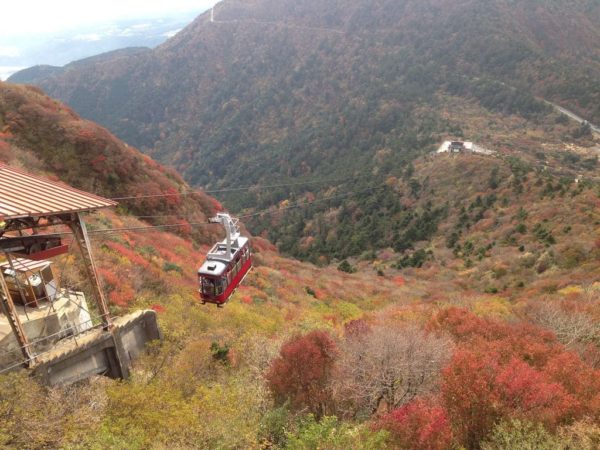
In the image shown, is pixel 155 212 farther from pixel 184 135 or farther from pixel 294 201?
pixel 184 135

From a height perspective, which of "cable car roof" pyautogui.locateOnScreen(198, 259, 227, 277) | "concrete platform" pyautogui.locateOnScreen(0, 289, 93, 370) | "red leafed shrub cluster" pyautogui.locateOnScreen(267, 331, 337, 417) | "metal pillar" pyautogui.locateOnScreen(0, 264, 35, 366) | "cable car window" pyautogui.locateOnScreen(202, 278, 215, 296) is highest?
"metal pillar" pyautogui.locateOnScreen(0, 264, 35, 366)

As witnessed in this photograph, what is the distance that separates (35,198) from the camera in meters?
13.0

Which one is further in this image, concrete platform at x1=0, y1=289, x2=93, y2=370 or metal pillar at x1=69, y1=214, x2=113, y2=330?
metal pillar at x1=69, y1=214, x2=113, y2=330

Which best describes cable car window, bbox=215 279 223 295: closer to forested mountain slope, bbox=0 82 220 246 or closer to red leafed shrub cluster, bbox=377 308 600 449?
→ red leafed shrub cluster, bbox=377 308 600 449

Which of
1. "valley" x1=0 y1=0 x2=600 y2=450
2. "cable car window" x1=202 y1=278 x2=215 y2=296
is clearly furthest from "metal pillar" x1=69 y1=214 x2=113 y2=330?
"cable car window" x1=202 y1=278 x2=215 y2=296

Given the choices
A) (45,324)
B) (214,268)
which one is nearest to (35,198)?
(45,324)

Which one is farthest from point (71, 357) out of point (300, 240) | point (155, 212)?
point (300, 240)

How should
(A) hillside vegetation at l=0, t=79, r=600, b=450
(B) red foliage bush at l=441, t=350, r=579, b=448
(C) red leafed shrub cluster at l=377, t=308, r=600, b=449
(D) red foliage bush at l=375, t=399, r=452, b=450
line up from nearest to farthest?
(D) red foliage bush at l=375, t=399, r=452, b=450 < (A) hillside vegetation at l=0, t=79, r=600, b=450 < (C) red leafed shrub cluster at l=377, t=308, r=600, b=449 < (B) red foliage bush at l=441, t=350, r=579, b=448

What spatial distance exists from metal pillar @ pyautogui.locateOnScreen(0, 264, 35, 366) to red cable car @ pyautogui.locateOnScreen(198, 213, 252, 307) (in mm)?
7339

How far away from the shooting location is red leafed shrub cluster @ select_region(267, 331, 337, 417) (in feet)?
52.4

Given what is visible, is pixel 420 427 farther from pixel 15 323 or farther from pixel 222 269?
pixel 15 323

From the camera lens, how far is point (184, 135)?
621 feet

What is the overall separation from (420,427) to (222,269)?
10.9m

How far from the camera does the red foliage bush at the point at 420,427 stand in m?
11.4
